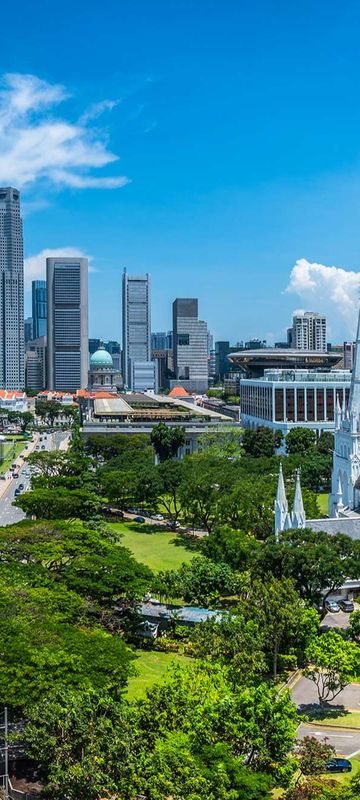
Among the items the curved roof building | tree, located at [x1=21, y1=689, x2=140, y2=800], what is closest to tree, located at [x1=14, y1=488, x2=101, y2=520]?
tree, located at [x1=21, y1=689, x2=140, y2=800]

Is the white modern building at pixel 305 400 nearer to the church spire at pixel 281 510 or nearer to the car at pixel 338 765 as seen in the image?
the church spire at pixel 281 510

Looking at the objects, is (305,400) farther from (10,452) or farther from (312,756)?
(312,756)

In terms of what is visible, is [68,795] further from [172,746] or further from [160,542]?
[160,542]

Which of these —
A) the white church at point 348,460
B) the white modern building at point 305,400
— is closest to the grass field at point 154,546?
the white church at point 348,460

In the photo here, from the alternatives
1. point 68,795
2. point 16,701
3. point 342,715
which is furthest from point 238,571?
point 68,795

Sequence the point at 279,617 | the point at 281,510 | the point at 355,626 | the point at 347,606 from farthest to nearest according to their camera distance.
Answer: the point at 281,510
the point at 347,606
the point at 355,626
the point at 279,617

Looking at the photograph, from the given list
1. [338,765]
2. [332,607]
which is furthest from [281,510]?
[338,765]

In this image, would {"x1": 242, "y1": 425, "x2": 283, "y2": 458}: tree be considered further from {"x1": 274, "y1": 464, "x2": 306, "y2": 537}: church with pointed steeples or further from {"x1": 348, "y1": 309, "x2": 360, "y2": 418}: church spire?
{"x1": 274, "y1": 464, "x2": 306, "y2": 537}: church with pointed steeples
